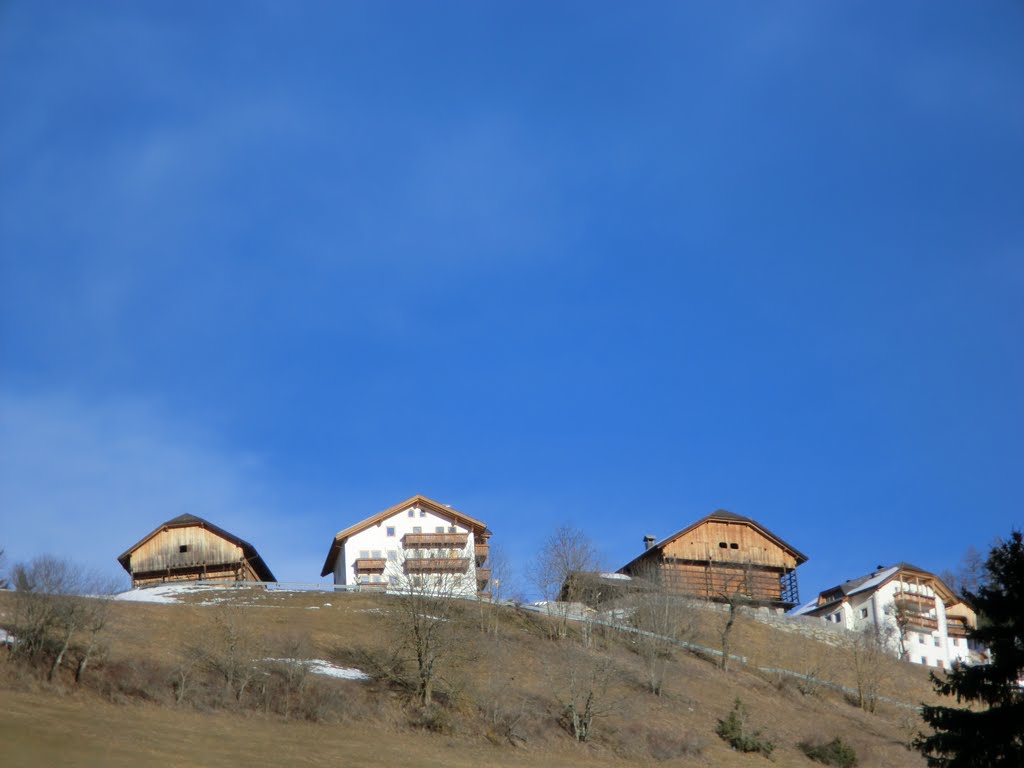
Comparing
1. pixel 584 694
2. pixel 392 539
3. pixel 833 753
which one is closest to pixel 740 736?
pixel 833 753

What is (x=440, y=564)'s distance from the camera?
75062 mm

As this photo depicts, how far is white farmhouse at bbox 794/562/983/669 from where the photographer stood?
95.8m

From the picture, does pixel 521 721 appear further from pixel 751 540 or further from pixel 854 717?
pixel 751 540

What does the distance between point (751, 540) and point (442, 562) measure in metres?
30.1

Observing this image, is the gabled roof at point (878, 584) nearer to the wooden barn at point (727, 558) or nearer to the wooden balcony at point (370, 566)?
the wooden barn at point (727, 558)

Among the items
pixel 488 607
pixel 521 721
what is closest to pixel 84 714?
pixel 521 721

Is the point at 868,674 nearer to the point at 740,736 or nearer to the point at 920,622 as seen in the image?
the point at 740,736

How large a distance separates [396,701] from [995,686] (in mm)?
27954

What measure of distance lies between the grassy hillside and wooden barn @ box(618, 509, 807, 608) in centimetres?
1951

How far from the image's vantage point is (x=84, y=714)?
135 feet

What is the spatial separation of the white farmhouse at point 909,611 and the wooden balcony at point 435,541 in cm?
3157

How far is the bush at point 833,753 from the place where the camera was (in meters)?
49.9

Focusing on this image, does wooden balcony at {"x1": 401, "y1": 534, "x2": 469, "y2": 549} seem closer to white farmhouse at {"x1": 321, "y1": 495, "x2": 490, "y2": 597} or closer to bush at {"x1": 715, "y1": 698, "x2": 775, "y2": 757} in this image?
white farmhouse at {"x1": 321, "y1": 495, "x2": 490, "y2": 597}

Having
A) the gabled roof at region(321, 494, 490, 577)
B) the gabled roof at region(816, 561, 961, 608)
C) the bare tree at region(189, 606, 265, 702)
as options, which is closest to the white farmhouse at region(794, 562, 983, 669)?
the gabled roof at region(816, 561, 961, 608)
